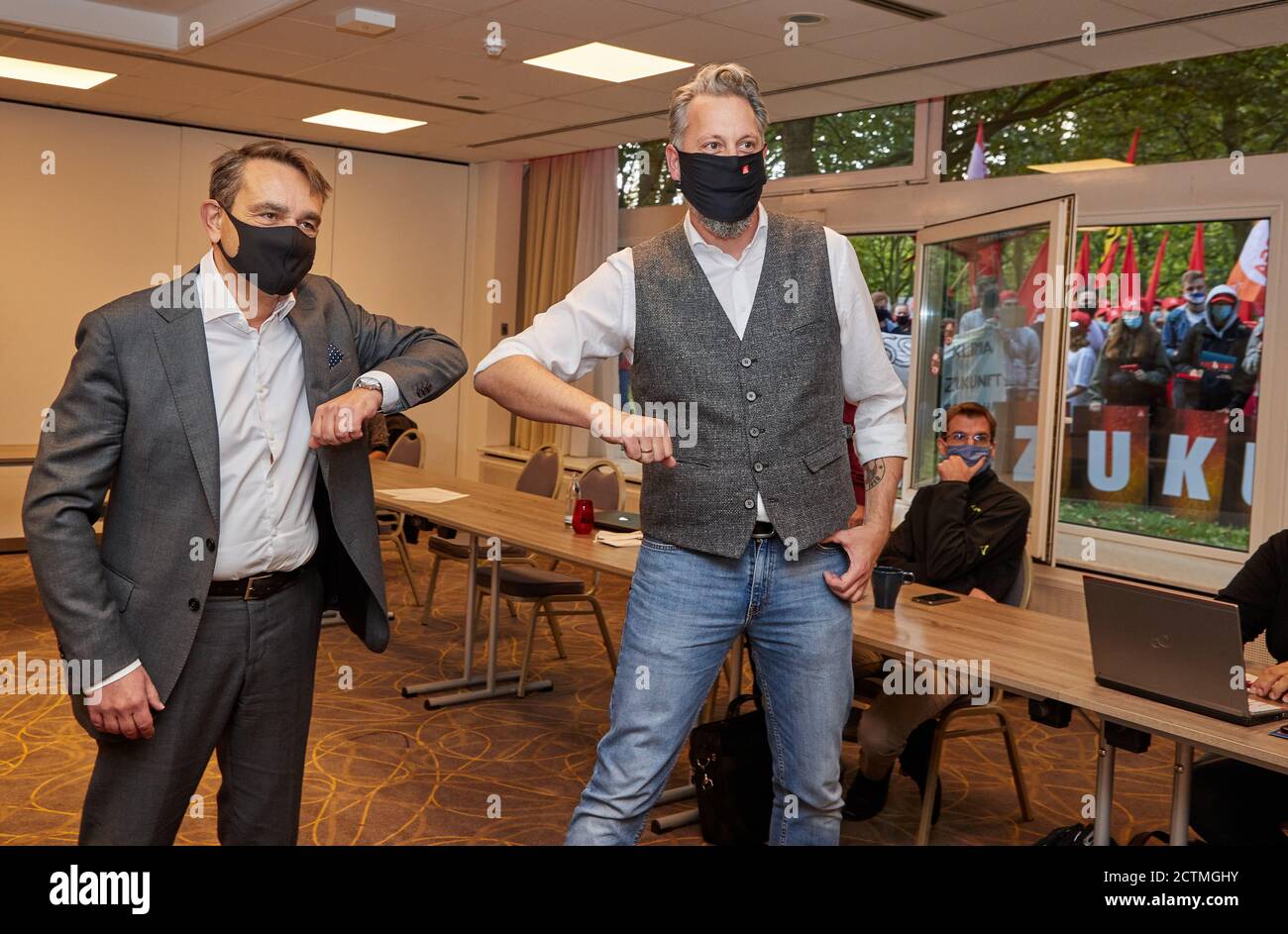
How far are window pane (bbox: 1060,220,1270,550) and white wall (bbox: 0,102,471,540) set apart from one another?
5.59m

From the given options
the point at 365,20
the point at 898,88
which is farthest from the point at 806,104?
the point at 365,20

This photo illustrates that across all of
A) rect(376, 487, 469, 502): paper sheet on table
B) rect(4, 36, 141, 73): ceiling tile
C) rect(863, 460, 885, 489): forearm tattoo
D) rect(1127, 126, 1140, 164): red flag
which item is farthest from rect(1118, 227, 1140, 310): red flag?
rect(4, 36, 141, 73): ceiling tile

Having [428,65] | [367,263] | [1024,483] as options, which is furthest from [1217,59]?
[367,263]

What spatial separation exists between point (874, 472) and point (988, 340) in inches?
159

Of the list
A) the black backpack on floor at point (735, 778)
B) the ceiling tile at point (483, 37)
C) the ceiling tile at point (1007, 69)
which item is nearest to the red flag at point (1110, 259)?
the ceiling tile at point (1007, 69)

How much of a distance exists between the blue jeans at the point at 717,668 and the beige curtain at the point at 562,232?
21.8 feet

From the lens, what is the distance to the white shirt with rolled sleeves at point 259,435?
199 centimetres

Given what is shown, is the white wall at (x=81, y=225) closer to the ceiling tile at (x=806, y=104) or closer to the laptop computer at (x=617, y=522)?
the ceiling tile at (x=806, y=104)

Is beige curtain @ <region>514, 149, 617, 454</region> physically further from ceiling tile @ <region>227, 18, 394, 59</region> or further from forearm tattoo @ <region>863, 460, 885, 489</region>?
forearm tattoo @ <region>863, 460, 885, 489</region>

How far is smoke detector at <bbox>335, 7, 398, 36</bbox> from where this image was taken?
206 inches

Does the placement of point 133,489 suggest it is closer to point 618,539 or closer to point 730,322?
point 730,322

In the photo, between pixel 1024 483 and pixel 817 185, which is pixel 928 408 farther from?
pixel 817 185

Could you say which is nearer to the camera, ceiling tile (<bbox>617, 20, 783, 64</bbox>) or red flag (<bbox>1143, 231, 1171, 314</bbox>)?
ceiling tile (<bbox>617, 20, 783, 64</bbox>)
